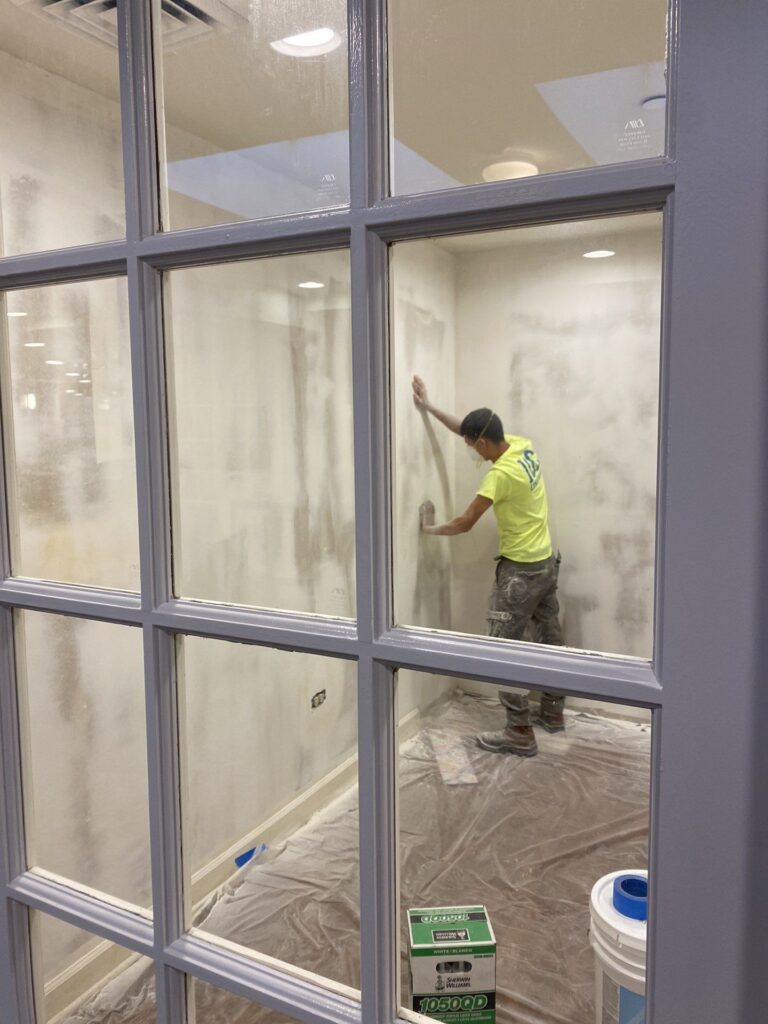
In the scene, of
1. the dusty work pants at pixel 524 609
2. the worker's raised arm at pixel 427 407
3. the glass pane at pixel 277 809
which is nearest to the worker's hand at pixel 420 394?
the worker's raised arm at pixel 427 407

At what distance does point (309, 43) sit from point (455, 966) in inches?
35.3

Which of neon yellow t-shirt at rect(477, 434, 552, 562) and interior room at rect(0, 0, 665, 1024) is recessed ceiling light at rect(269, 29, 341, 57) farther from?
neon yellow t-shirt at rect(477, 434, 552, 562)

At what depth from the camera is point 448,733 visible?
69cm

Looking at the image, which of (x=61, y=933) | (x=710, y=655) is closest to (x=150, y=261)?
(x=710, y=655)

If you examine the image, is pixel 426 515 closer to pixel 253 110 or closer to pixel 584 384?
pixel 584 384

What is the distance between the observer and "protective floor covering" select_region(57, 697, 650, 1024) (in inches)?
25.4

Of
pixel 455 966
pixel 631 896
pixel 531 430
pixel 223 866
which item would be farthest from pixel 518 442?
pixel 223 866

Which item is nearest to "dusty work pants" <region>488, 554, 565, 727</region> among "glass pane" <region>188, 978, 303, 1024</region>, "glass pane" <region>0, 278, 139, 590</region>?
"glass pane" <region>188, 978, 303, 1024</region>

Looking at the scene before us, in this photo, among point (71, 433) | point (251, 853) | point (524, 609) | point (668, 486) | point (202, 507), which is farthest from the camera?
point (71, 433)

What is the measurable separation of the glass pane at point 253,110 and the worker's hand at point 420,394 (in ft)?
0.57

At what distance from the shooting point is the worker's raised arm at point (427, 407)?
0.67 meters

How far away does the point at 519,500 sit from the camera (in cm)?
66

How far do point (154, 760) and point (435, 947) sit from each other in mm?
350

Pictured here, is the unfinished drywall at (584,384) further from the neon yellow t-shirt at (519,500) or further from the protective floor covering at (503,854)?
the protective floor covering at (503,854)
